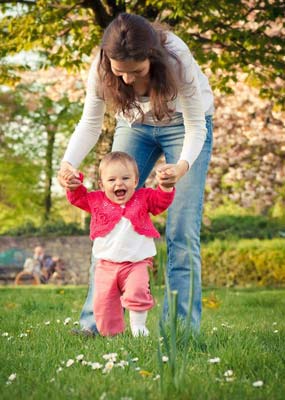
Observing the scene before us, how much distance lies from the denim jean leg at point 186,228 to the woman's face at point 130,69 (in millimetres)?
766

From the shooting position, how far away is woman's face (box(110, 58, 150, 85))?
317 centimetres

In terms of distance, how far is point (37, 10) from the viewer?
360 inches

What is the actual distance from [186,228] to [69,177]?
0.76 metres

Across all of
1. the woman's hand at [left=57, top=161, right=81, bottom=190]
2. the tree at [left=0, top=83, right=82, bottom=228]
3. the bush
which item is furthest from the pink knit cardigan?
the tree at [left=0, top=83, right=82, bottom=228]

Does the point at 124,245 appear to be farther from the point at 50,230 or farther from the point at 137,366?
the point at 50,230

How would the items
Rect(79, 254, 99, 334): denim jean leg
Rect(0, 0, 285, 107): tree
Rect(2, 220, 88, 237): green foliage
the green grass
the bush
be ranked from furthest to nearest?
1. Rect(2, 220, 88, 237): green foliage
2. the bush
3. Rect(0, 0, 285, 107): tree
4. Rect(79, 254, 99, 334): denim jean leg
5. the green grass

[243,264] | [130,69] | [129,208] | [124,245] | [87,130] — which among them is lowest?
[243,264]

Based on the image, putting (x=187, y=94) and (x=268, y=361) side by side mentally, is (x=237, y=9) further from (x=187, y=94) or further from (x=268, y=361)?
(x=268, y=361)

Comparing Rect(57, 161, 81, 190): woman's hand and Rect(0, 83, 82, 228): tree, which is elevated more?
Rect(0, 83, 82, 228): tree

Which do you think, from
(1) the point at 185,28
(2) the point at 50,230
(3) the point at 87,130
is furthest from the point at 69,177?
(2) the point at 50,230

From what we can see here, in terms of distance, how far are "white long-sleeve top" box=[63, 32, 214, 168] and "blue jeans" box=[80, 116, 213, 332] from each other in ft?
0.31

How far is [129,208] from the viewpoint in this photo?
3697mm

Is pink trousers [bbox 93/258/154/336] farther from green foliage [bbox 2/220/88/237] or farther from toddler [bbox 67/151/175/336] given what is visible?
green foliage [bbox 2/220/88/237]

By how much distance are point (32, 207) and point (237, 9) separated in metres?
15.1
